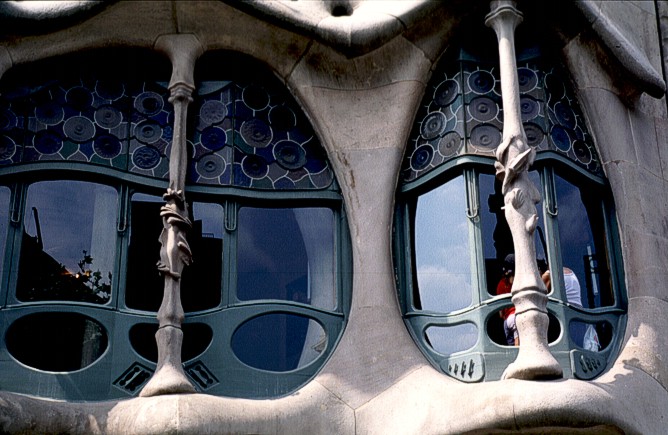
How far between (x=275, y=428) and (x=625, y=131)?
4.22m

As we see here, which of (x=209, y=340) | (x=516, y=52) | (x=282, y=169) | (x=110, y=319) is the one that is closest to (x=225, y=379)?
(x=209, y=340)

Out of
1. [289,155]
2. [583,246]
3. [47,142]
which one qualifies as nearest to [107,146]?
[47,142]

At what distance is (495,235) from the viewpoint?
32.1 ft

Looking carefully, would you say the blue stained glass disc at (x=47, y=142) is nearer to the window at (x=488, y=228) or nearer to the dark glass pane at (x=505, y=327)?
the window at (x=488, y=228)

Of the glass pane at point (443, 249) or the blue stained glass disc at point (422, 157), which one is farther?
the blue stained glass disc at point (422, 157)

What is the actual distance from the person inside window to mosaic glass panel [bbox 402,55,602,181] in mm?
970

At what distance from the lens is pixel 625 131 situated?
34.6ft

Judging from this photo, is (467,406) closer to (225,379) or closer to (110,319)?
(225,379)

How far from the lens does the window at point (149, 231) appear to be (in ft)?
31.0

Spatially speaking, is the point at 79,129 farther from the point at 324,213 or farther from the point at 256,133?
the point at 324,213

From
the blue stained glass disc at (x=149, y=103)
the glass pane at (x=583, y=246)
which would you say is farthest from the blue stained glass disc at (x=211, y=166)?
the glass pane at (x=583, y=246)

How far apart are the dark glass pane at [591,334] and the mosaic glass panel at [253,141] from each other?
2501mm

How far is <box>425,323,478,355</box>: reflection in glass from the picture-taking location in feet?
31.0

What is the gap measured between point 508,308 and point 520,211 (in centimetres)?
82
